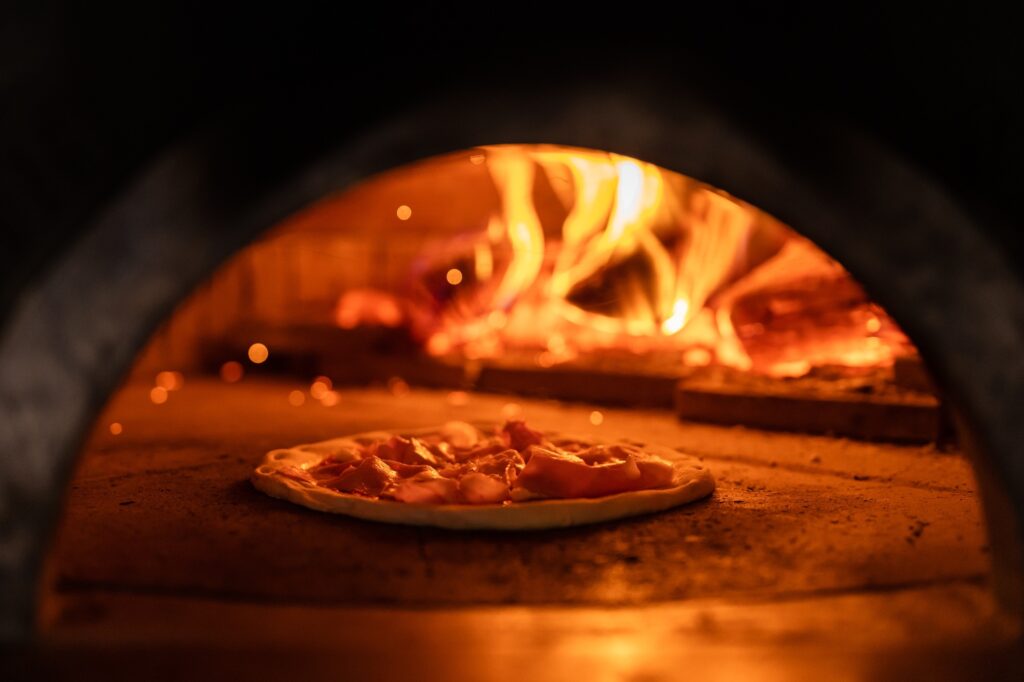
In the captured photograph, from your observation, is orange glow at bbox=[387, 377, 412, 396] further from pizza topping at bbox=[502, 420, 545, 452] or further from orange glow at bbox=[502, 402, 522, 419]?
pizza topping at bbox=[502, 420, 545, 452]

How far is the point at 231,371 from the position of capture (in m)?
7.64

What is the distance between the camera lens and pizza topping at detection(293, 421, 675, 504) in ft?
11.7

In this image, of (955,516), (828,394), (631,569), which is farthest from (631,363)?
(631,569)

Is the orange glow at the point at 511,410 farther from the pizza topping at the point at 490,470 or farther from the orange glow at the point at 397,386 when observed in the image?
the pizza topping at the point at 490,470

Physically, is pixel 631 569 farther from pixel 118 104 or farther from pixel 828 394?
pixel 828 394

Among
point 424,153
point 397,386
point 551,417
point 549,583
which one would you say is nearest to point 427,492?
point 549,583

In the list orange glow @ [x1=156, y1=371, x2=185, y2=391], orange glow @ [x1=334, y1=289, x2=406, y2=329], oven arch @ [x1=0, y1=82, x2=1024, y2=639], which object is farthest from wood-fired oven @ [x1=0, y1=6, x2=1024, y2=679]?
orange glow @ [x1=334, y1=289, x2=406, y2=329]

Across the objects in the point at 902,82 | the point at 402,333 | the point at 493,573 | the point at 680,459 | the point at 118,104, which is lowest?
the point at 493,573

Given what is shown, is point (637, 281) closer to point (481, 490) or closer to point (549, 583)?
point (481, 490)

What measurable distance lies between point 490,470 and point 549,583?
923 mm

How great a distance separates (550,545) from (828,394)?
8.49 ft

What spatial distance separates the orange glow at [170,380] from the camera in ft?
23.8

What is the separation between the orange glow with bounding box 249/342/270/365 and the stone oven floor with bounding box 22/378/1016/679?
10.2 feet

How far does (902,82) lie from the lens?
8.69 ft
